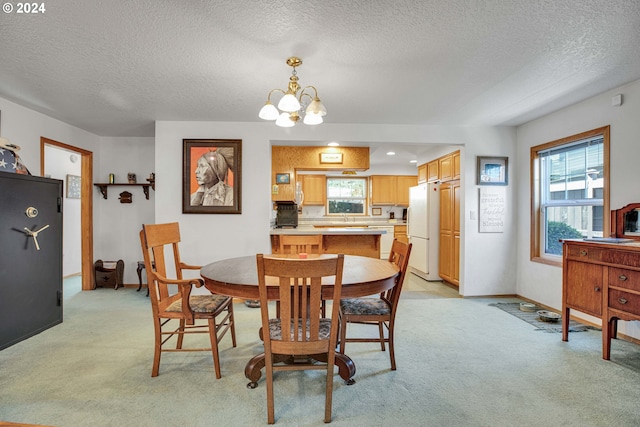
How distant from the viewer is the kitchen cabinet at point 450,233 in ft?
15.1

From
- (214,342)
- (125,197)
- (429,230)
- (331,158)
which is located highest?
(331,158)

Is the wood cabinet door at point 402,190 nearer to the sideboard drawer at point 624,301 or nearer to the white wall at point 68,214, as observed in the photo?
the sideboard drawer at point 624,301

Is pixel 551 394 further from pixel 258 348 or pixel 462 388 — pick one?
pixel 258 348

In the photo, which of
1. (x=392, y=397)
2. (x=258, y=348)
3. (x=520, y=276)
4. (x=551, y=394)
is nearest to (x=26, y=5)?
(x=258, y=348)

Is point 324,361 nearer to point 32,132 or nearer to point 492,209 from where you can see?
point 492,209

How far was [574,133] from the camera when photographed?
3.35 metres

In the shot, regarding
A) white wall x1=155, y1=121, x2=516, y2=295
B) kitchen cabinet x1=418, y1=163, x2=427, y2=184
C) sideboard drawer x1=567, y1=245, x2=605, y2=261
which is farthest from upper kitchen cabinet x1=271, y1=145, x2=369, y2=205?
sideboard drawer x1=567, y1=245, x2=605, y2=261

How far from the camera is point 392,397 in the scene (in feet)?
6.33

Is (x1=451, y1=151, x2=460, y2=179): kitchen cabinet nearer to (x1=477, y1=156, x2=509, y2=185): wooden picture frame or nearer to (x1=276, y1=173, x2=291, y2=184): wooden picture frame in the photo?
(x1=477, y1=156, x2=509, y2=185): wooden picture frame

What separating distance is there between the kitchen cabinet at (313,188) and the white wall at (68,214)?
4.35m

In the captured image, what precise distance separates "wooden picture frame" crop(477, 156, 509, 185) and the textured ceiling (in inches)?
31.9

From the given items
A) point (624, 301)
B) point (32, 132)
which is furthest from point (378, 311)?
point (32, 132)

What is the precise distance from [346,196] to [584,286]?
5.68 metres

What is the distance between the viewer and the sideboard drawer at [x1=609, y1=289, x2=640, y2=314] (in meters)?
2.25
